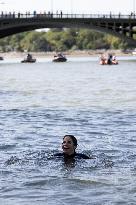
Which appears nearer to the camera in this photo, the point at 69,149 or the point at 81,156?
the point at 69,149

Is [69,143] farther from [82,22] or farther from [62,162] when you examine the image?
[82,22]

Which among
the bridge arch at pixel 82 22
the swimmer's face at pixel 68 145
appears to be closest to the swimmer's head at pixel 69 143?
the swimmer's face at pixel 68 145

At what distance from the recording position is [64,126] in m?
32.7

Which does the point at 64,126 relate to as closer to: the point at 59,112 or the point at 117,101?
the point at 59,112

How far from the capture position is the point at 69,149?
2108cm

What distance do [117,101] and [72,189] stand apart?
1226 inches

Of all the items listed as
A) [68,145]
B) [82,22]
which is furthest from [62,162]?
[82,22]

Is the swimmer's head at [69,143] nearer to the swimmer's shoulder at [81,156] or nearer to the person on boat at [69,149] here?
the person on boat at [69,149]

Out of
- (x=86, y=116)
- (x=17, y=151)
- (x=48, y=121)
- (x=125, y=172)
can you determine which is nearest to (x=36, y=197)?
(x=125, y=172)

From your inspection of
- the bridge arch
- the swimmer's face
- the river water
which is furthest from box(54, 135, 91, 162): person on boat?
the bridge arch

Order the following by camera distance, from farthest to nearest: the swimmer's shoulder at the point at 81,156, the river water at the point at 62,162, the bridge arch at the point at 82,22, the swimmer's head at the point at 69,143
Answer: the bridge arch at the point at 82,22 → the swimmer's shoulder at the point at 81,156 → the swimmer's head at the point at 69,143 → the river water at the point at 62,162

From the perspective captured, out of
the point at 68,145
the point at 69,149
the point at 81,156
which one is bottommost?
the point at 81,156

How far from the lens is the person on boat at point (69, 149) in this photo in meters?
20.7

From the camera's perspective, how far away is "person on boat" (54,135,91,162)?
20734mm
